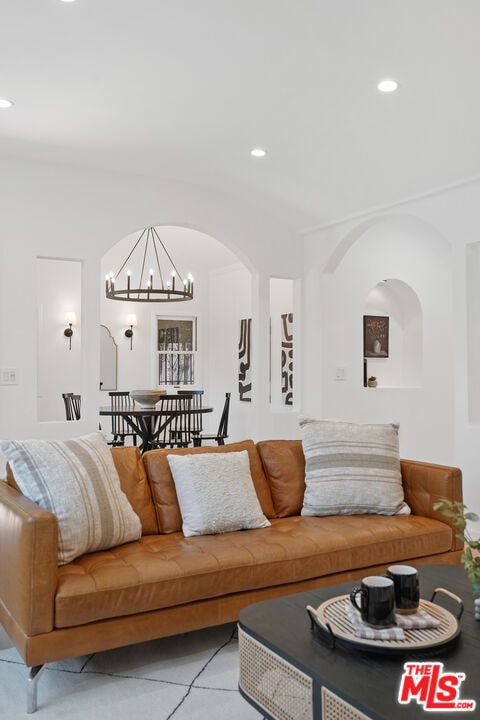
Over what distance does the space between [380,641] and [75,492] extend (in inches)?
53.5

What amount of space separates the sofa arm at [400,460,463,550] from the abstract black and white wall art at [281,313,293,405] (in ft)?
13.6

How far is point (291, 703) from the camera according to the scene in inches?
70.9

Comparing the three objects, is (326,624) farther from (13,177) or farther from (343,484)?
(13,177)

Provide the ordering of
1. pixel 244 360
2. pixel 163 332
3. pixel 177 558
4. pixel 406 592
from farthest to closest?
pixel 163 332 → pixel 244 360 → pixel 177 558 → pixel 406 592

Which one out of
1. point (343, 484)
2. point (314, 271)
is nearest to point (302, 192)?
point (314, 271)

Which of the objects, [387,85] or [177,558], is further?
[387,85]

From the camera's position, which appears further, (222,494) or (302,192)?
(302,192)

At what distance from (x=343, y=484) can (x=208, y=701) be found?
4.45 ft

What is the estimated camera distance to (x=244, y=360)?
27.7ft

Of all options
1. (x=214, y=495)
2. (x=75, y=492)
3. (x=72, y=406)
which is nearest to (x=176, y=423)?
(x=72, y=406)

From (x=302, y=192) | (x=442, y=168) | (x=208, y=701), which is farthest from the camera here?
(x=302, y=192)

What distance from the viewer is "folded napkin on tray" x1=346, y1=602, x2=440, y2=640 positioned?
5.95 ft

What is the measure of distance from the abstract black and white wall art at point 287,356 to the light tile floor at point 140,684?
5.03 m

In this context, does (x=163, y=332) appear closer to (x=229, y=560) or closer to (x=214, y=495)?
(x=214, y=495)
